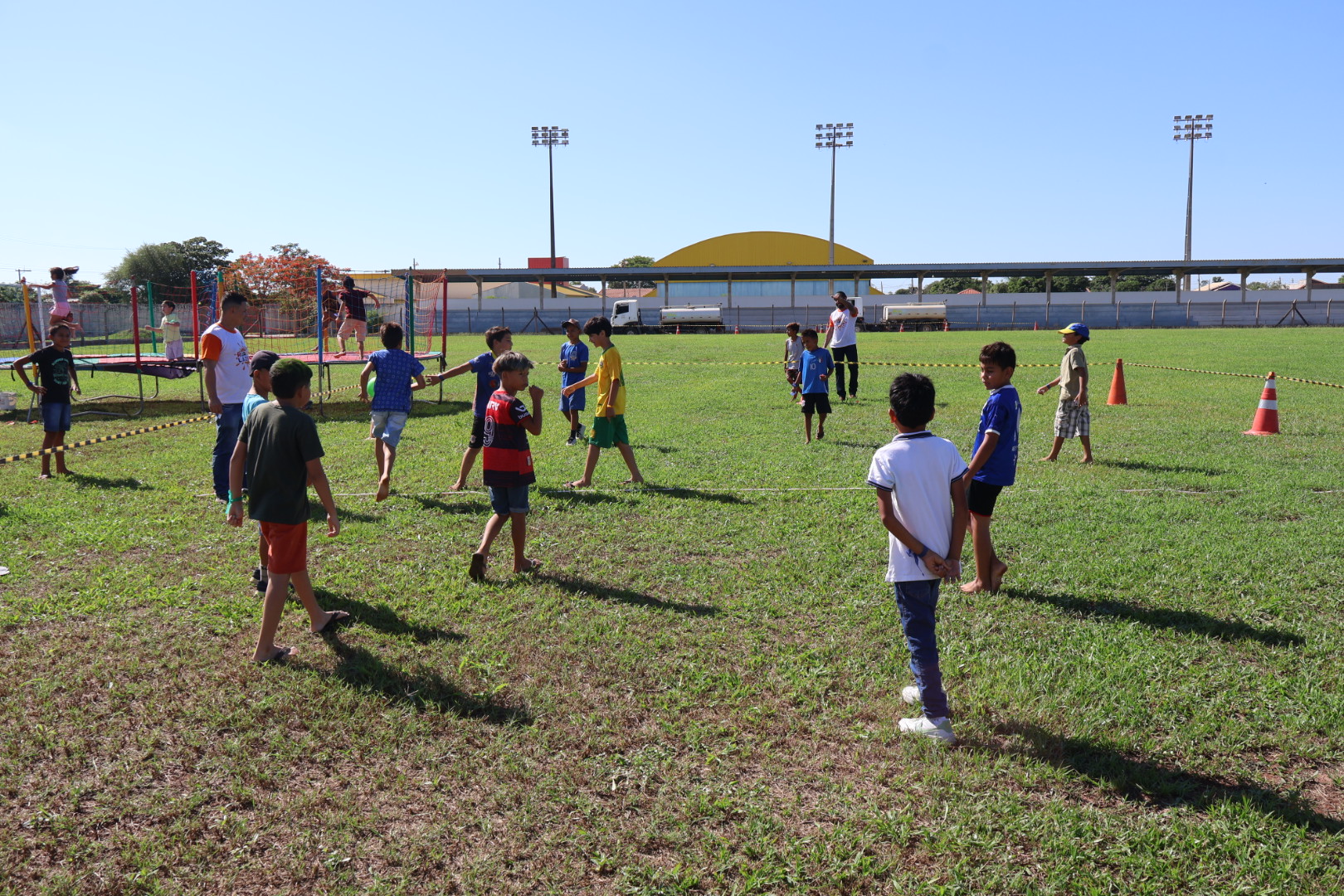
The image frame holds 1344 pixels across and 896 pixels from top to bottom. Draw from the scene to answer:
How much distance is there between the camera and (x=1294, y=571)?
5.71 m

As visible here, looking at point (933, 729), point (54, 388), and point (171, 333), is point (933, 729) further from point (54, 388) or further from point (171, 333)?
point (171, 333)

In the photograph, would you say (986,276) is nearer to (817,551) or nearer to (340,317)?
(340,317)

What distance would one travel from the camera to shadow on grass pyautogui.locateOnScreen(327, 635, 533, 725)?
12.9 feet

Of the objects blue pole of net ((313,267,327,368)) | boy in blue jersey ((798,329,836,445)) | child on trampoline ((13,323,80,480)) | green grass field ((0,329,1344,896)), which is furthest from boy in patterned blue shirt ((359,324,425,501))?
blue pole of net ((313,267,327,368))

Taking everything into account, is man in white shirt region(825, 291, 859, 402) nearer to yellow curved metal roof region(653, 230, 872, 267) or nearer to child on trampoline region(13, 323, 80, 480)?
child on trampoline region(13, 323, 80, 480)

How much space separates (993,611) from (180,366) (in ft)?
49.2

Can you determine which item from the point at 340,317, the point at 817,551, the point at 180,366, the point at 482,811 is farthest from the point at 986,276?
the point at 482,811

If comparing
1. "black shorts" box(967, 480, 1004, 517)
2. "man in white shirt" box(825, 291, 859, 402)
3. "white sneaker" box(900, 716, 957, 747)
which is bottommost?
"white sneaker" box(900, 716, 957, 747)

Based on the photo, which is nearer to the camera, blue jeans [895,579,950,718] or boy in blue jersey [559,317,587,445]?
blue jeans [895,579,950,718]

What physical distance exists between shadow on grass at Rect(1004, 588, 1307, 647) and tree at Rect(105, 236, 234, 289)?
3266 inches

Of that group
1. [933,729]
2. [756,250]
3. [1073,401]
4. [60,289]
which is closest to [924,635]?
[933,729]

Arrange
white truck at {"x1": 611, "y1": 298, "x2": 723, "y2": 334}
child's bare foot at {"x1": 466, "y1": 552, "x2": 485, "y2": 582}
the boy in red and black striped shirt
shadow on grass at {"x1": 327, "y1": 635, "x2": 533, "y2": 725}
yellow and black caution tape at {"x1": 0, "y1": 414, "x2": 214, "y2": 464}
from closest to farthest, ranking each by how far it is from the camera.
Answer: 1. shadow on grass at {"x1": 327, "y1": 635, "x2": 533, "y2": 725}
2. the boy in red and black striped shirt
3. child's bare foot at {"x1": 466, "y1": 552, "x2": 485, "y2": 582}
4. yellow and black caution tape at {"x1": 0, "y1": 414, "x2": 214, "y2": 464}
5. white truck at {"x1": 611, "y1": 298, "x2": 723, "y2": 334}

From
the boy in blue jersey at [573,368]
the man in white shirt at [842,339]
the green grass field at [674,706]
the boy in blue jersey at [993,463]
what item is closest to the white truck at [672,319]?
the man in white shirt at [842,339]

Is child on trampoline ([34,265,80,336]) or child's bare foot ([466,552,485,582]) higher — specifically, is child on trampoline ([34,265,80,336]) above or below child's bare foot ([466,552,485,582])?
above
